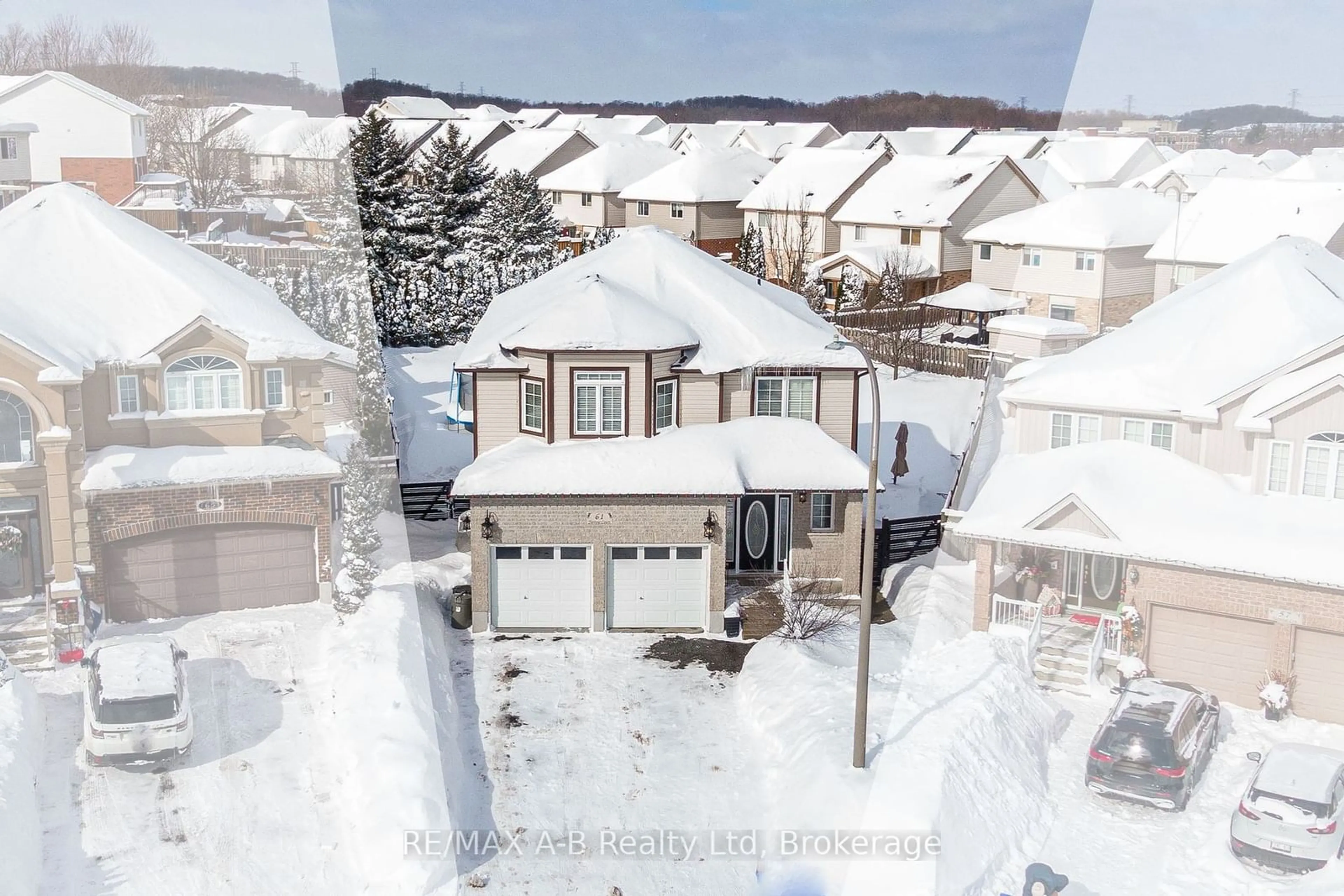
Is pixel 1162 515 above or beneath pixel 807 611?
above

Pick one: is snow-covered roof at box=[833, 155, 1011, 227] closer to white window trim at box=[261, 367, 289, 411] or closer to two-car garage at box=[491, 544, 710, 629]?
two-car garage at box=[491, 544, 710, 629]

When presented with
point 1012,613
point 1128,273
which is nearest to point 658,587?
point 1012,613

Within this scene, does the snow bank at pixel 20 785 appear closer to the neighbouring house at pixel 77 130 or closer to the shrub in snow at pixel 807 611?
the shrub in snow at pixel 807 611

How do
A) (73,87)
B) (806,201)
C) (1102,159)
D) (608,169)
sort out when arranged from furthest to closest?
1. (1102,159)
2. (608,169)
3. (806,201)
4. (73,87)

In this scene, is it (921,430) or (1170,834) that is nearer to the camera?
(1170,834)

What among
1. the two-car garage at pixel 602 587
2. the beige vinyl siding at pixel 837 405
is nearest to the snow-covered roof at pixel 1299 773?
the two-car garage at pixel 602 587

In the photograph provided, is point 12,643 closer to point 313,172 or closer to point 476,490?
point 476,490

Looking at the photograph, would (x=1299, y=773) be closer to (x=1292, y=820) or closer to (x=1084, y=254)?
(x=1292, y=820)
